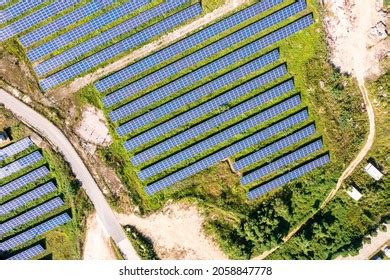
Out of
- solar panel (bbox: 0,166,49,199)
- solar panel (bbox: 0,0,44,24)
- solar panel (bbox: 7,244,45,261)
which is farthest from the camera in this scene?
solar panel (bbox: 7,244,45,261)

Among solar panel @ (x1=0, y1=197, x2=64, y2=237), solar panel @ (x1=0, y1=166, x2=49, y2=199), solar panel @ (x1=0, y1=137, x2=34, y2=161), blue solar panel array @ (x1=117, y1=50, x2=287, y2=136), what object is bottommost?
solar panel @ (x1=0, y1=197, x2=64, y2=237)

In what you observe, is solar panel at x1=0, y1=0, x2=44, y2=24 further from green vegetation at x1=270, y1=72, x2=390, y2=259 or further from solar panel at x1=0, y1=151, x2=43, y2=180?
green vegetation at x1=270, y1=72, x2=390, y2=259

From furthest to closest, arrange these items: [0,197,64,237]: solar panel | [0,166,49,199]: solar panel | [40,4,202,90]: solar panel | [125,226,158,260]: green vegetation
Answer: [125,226,158,260]: green vegetation → [0,197,64,237]: solar panel → [0,166,49,199]: solar panel → [40,4,202,90]: solar panel

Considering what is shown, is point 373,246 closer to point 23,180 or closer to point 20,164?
point 23,180

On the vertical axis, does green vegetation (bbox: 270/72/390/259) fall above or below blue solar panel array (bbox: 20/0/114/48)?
below

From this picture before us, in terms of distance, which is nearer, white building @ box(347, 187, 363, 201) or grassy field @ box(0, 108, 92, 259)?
grassy field @ box(0, 108, 92, 259)

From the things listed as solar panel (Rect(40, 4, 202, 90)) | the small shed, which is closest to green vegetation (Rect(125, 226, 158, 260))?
the small shed

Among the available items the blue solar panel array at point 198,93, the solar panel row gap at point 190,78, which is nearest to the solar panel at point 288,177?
the blue solar panel array at point 198,93
